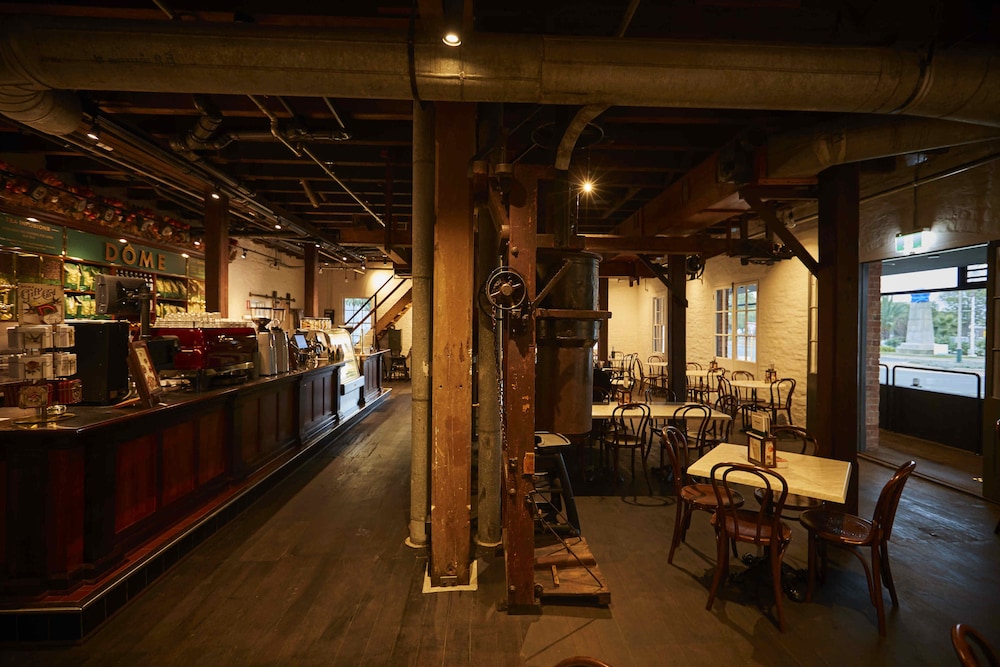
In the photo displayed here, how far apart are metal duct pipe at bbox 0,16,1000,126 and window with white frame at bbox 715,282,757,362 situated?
6038 mm

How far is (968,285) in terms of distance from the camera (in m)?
6.08

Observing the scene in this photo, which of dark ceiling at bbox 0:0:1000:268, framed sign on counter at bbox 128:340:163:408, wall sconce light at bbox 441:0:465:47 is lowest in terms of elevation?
framed sign on counter at bbox 128:340:163:408

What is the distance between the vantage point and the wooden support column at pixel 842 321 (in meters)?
3.69

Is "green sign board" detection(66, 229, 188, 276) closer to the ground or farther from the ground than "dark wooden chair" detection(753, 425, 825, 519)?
farther from the ground

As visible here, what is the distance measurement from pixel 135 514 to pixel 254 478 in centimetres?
144

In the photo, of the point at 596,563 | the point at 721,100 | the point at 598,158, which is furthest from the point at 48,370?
the point at 598,158

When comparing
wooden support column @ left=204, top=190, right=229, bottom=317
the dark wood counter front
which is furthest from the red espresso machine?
wooden support column @ left=204, top=190, right=229, bottom=317

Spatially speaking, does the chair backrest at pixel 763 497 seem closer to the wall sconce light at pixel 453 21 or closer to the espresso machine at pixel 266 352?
the wall sconce light at pixel 453 21

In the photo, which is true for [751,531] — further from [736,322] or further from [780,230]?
[736,322]

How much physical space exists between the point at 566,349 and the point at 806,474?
6.06 feet

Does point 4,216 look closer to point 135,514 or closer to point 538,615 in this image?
point 135,514

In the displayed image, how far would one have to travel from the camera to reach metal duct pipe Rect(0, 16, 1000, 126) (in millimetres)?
2408

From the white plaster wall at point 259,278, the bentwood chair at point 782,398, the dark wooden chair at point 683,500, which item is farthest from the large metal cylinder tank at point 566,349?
the white plaster wall at point 259,278

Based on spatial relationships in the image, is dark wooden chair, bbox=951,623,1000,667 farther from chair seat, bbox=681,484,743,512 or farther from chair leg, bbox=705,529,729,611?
chair seat, bbox=681,484,743,512
